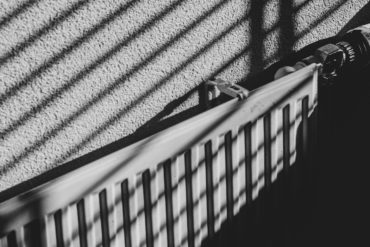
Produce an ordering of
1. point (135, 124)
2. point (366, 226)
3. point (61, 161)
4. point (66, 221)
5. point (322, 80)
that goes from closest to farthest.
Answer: point (66, 221) → point (61, 161) → point (135, 124) → point (322, 80) → point (366, 226)

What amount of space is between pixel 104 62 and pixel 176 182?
0.94 ft

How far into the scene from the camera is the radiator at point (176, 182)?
1107 millimetres

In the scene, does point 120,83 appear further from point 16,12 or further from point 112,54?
point 16,12

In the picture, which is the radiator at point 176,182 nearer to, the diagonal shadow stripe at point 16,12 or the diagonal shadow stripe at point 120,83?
the diagonal shadow stripe at point 120,83

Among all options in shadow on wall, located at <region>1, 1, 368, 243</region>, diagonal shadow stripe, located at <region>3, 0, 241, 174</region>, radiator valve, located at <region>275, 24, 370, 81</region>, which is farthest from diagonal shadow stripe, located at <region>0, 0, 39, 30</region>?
radiator valve, located at <region>275, 24, 370, 81</region>

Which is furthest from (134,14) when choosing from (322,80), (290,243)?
(290,243)

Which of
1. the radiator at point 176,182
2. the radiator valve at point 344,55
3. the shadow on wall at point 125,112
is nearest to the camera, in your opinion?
the radiator at point 176,182

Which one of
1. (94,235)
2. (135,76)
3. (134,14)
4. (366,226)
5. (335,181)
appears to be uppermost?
(134,14)

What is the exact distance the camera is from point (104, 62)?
129cm

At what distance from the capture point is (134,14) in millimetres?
1320

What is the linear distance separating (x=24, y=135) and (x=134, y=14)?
34 centimetres

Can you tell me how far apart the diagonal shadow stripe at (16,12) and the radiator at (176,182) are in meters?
0.30

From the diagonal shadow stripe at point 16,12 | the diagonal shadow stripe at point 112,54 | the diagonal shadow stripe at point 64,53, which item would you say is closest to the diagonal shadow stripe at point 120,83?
the diagonal shadow stripe at point 112,54

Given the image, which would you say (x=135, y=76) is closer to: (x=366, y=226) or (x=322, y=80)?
(x=322, y=80)
